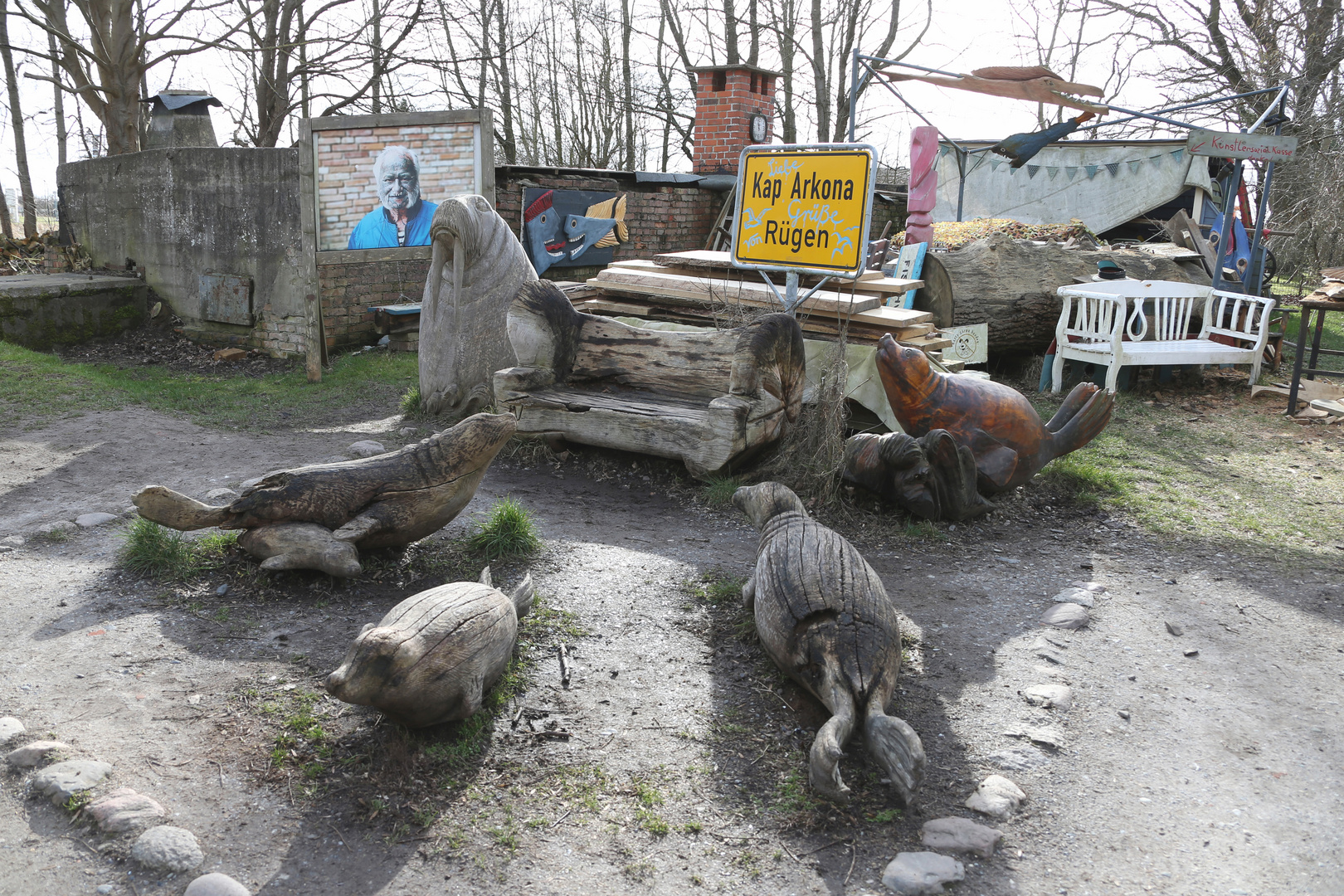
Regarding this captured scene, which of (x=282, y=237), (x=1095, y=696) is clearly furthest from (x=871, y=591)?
(x=282, y=237)

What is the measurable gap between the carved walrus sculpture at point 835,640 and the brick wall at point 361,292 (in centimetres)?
686

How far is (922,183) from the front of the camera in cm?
787

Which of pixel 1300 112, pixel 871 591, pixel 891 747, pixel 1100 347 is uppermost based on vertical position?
pixel 1300 112

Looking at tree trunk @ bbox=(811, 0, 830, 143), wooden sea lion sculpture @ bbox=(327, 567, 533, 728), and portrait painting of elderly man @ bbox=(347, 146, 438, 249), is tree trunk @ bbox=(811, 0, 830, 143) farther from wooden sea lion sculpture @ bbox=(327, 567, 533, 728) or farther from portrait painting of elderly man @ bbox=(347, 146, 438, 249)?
wooden sea lion sculpture @ bbox=(327, 567, 533, 728)

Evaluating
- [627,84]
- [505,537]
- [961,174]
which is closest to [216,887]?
[505,537]

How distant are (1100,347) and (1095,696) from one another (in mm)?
5085

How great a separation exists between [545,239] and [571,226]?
0.42 meters

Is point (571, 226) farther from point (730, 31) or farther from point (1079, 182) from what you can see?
point (730, 31)

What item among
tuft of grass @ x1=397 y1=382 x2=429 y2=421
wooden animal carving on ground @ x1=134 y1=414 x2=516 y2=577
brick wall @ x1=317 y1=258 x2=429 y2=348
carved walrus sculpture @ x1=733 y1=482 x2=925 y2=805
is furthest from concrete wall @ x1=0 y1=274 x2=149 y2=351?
carved walrus sculpture @ x1=733 y1=482 x2=925 y2=805

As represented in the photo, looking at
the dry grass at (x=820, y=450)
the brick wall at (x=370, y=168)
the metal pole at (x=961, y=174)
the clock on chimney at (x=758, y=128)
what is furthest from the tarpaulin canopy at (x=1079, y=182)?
the dry grass at (x=820, y=450)

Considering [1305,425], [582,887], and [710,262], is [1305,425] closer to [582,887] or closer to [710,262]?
[710,262]

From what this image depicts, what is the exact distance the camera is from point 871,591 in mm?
3082

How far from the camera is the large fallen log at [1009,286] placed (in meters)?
8.29

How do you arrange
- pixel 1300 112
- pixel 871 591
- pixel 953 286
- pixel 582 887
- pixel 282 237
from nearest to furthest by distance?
pixel 582 887 → pixel 871 591 → pixel 953 286 → pixel 282 237 → pixel 1300 112
